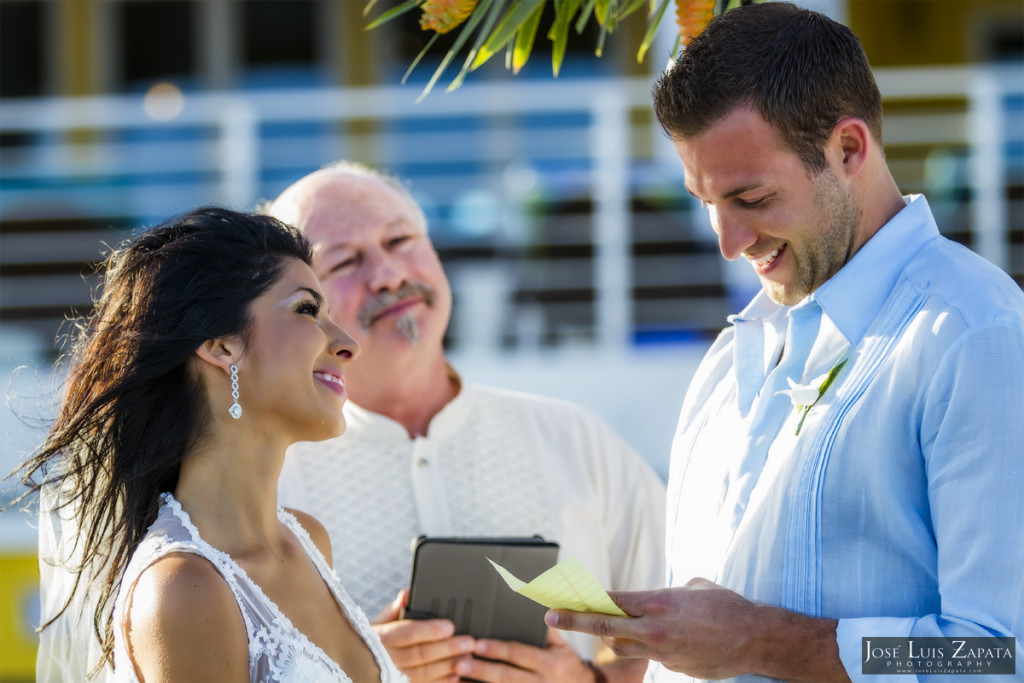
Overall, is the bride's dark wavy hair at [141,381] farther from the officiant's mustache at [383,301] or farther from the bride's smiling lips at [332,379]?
the officiant's mustache at [383,301]

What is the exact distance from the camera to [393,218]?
10.5 ft

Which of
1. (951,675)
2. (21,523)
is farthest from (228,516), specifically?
(21,523)

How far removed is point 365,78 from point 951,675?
28.5 ft

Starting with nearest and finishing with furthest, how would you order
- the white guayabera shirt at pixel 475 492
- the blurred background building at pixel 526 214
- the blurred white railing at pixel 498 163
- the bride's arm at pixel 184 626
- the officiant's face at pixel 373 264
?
1. the bride's arm at pixel 184 626
2. the white guayabera shirt at pixel 475 492
3. the officiant's face at pixel 373 264
4. the blurred background building at pixel 526 214
5. the blurred white railing at pixel 498 163

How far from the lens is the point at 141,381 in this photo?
225 cm

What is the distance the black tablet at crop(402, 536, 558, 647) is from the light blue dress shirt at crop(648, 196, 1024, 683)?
46 cm

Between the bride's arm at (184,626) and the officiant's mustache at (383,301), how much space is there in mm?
1125

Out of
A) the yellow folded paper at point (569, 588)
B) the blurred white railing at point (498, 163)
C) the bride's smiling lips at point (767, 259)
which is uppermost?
the blurred white railing at point (498, 163)

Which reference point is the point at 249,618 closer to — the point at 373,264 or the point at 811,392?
the point at 811,392

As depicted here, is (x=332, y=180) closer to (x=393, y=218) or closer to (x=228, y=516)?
(x=393, y=218)

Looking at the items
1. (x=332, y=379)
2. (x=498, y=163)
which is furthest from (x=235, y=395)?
(x=498, y=163)

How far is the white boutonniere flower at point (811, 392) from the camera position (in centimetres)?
200

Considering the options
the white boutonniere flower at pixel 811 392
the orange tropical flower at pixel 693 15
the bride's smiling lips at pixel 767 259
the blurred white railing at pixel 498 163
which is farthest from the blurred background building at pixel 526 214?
the white boutonniere flower at pixel 811 392

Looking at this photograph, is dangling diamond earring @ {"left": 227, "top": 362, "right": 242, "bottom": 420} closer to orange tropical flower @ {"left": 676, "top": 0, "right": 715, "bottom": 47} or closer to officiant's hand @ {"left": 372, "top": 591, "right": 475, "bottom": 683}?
officiant's hand @ {"left": 372, "top": 591, "right": 475, "bottom": 683}
